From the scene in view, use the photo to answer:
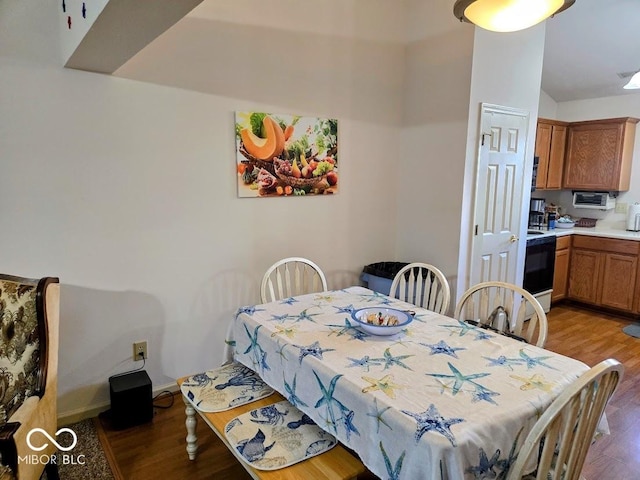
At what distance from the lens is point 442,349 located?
168cm

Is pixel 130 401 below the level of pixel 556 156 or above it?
below

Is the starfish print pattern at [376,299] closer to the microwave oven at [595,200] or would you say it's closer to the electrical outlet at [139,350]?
the electrical outlet at [139,350]

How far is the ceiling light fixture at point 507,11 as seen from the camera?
1547 millimetres

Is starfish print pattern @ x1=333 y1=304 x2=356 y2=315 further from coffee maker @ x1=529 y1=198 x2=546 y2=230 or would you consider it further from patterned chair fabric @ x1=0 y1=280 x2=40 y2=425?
coffee maker @ x1=529 y1=198 x2=546 y2=230

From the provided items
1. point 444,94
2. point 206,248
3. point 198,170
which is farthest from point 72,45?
point 444,94

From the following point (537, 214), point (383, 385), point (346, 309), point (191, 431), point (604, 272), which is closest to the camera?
point (383, 385)

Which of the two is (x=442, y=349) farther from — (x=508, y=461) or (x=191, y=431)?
(x=191, y=431)

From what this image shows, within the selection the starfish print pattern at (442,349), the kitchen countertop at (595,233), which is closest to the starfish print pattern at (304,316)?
the starfish print pattern at (442,349)

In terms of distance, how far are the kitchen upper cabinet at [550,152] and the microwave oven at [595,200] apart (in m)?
0.30

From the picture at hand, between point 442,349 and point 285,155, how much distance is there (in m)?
1.86

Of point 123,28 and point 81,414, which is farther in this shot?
point 81,414

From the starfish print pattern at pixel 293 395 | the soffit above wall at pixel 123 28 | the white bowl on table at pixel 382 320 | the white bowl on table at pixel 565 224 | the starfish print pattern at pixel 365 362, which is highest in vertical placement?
A: the soffit above wall at pixel 123 28

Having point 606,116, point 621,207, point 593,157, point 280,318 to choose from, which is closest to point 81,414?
point 280,318

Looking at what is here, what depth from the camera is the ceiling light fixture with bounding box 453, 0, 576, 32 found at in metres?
1.55
